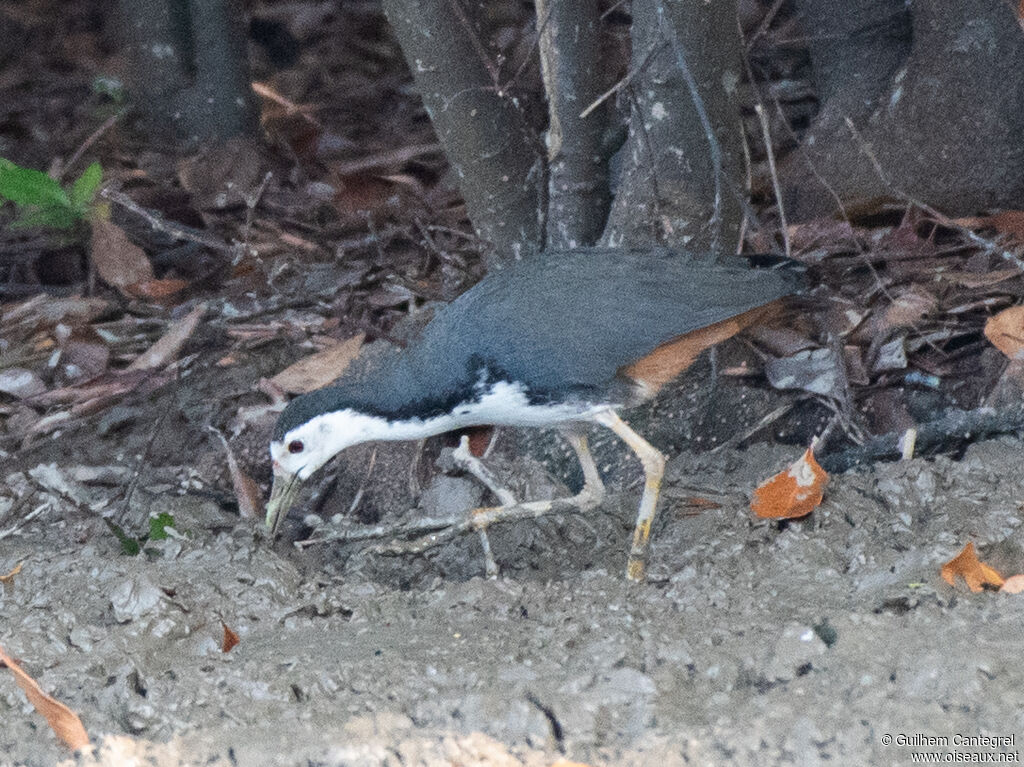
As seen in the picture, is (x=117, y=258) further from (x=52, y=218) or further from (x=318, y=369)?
(x=318, y=369)

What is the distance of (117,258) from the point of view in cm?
631

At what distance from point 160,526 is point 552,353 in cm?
151

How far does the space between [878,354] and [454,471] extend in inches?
69.3

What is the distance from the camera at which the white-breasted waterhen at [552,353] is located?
4.02 m

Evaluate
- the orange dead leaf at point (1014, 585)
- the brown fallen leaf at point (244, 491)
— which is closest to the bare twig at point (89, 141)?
the brown fallen leaf at point (244, 491)

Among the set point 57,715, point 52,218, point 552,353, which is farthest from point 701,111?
point 52,218

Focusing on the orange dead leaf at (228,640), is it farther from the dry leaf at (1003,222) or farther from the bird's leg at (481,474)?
the dry leaf at (1003,222)

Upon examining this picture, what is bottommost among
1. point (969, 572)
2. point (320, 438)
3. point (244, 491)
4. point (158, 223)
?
point (244, 491)

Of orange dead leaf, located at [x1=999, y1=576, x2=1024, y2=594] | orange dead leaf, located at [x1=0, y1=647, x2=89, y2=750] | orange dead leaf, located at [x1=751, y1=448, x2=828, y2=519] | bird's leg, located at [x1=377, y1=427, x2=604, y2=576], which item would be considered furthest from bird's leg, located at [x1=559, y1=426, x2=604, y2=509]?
orange dead leaf, located at [x1=0, y1=647, x2=89, y2=750]

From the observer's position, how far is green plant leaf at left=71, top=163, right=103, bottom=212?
6211mm

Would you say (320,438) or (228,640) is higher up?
(320,438)

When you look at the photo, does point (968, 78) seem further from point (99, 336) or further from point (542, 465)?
point (99, 336)

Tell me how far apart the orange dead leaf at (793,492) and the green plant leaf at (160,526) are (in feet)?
6.53

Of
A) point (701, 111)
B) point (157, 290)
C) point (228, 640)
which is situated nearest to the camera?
point (228, 640)
